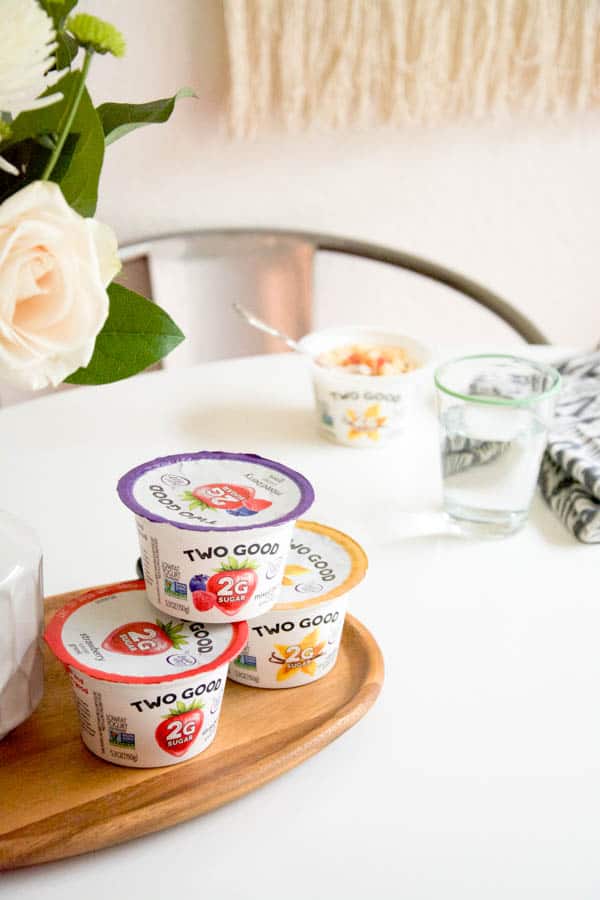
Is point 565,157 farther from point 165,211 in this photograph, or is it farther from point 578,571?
point 578,571

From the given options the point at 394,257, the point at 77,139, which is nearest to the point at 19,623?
the point at 77,139

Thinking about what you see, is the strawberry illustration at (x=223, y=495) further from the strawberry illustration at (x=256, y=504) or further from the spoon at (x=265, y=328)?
the spoon at (x=265, y=328)

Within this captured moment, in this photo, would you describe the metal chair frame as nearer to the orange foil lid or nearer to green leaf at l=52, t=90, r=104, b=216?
the orange foil lid

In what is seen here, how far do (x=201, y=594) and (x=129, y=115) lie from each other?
287mm

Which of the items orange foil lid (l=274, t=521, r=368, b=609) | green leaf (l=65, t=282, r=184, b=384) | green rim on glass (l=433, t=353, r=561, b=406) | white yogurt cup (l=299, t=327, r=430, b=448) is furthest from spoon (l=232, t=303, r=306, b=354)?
green leaf (l=65, t=282, r=184, b=384)

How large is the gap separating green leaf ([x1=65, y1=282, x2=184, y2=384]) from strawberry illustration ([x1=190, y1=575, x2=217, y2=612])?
0.13 meters

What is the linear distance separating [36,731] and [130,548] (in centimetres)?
28

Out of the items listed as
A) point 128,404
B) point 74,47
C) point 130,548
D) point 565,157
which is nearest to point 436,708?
point 130,548

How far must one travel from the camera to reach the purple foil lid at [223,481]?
0.65 meters

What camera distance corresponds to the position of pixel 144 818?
1.97 feet

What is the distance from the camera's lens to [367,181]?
1.97 m

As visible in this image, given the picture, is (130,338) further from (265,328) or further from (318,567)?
(265,328)

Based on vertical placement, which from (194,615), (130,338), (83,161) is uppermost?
(83,161)

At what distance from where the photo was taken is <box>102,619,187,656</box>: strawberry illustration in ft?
2.13
